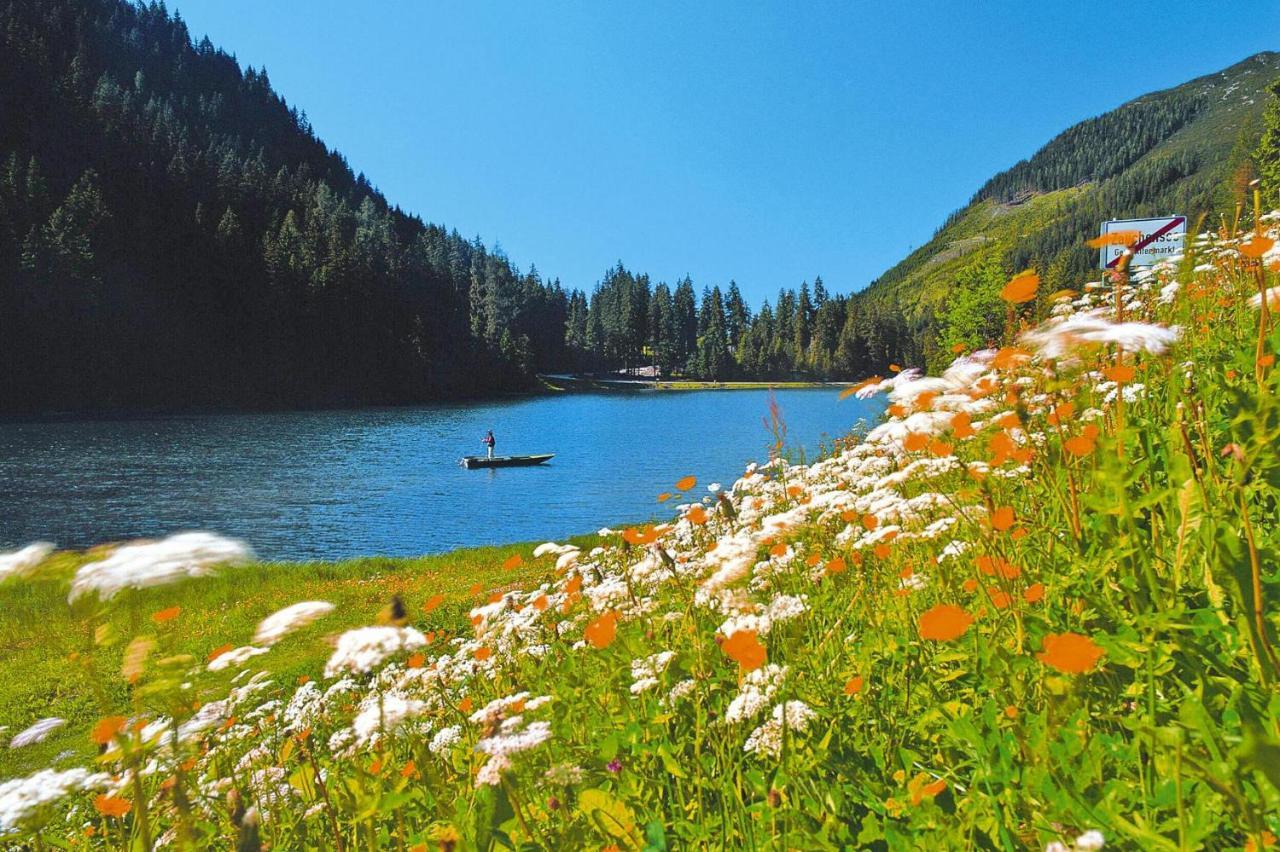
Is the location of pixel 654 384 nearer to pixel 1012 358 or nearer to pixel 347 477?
pixel 347 477

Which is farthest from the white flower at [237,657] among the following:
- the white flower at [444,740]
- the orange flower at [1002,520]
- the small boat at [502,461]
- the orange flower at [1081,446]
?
the small boat at [502,461]

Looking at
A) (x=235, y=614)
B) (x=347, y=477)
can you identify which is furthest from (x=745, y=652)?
(x=347, y=477)

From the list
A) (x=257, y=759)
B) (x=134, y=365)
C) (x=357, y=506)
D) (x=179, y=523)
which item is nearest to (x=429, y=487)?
(x=357, y=506)

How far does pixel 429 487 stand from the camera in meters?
31.0

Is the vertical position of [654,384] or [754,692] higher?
[754,692]

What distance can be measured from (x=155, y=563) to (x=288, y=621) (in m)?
0.28

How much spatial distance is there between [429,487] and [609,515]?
36.4ft

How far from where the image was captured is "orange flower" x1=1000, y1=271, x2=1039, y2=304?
82.4 inches

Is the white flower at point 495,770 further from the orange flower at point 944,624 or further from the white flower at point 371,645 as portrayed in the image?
the orange flower at point 944,624

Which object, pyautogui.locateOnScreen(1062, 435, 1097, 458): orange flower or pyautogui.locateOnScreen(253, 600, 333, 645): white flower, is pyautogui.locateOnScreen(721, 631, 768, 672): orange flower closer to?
pyautogui.locateOnScreen(253, 600, 333, 645): white flower

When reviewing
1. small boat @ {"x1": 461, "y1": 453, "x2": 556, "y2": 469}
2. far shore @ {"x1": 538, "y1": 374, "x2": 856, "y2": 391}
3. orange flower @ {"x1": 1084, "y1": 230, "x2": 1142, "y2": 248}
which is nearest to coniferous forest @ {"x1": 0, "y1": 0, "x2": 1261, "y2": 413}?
far shore @ {"x1": 538, "y1": 374, "x2": 856, "y2": 391}

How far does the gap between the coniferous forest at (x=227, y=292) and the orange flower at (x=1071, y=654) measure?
38125 millimetres

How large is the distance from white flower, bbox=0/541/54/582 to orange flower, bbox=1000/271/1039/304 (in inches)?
102

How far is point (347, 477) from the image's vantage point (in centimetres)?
3303
